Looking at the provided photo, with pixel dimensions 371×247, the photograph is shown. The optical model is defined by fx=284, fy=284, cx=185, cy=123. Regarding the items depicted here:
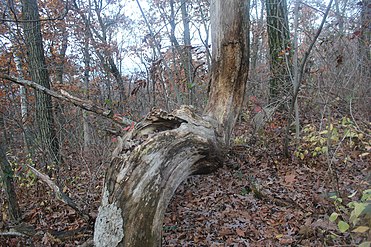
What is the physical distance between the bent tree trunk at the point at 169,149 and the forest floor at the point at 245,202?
69 centimetres

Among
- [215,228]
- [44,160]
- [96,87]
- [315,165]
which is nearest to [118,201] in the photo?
[215,228]

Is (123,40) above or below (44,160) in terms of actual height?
above

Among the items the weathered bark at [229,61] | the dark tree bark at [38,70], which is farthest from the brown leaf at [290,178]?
the dark tree bark at [38,70]

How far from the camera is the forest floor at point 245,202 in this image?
323cm

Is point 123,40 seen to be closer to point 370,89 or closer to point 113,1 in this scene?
point 113,1

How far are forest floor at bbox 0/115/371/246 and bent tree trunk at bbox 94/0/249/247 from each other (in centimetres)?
69

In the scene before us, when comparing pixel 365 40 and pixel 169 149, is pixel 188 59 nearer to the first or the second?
pixel 365 40

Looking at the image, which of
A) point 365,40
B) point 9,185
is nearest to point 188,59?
point 365,40

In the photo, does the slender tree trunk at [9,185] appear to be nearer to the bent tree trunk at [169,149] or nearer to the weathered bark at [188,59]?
the bent tree trunk at [169,149]

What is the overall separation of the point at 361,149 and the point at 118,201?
169 inches

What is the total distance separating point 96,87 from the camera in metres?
11.0

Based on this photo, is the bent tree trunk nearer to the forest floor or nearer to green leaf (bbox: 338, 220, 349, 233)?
the forest floor

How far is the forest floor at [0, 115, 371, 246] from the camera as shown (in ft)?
10.6

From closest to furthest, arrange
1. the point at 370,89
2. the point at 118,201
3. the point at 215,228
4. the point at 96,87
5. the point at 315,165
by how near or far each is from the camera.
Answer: the point at 118,201
the point at 215,228
the point at 315,165
the point at 370,89
the point at 96,87
